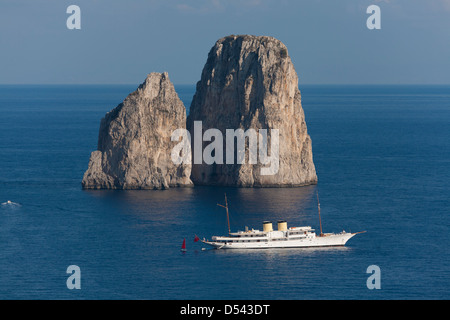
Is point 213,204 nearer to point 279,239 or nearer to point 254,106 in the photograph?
point 254,106

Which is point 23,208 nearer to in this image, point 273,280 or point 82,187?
point 82,187

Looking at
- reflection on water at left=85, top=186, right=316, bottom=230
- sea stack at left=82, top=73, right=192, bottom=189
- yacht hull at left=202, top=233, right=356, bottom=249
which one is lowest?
yacht hull at left=202, top=233, right=356, bottom=249

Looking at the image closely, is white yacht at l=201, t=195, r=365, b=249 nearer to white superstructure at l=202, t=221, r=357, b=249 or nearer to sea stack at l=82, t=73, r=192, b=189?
white superstructure at l=202, t=221, r=357, b=249

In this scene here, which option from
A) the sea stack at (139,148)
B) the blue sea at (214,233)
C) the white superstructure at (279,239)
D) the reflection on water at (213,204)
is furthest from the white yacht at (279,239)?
the sea stack at (139,148)

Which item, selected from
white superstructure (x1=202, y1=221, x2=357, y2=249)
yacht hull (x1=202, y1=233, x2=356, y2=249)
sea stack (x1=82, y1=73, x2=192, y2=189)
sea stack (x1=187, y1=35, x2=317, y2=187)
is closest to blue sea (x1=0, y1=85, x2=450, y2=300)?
yacht hull (x1=202, y1=233, x2=356, y2=249)

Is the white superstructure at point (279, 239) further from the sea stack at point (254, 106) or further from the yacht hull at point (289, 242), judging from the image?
the sea stack at point (254, 106)

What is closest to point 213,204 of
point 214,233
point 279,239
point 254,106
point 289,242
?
point 214,233
